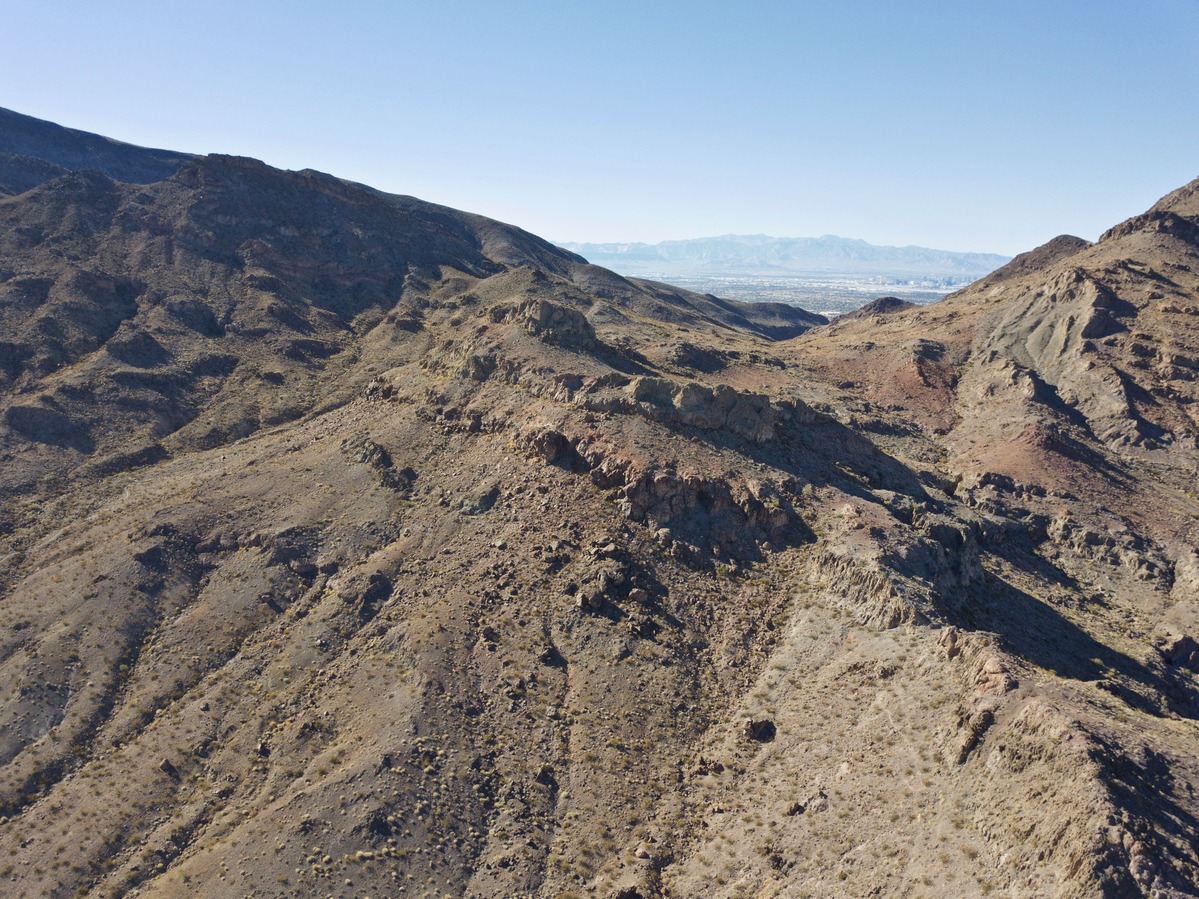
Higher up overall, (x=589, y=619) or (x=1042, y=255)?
(x=1042, y=255)

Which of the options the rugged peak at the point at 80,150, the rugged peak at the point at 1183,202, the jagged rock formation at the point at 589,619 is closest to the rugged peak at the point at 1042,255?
the rugged peak at the point at 1183,202

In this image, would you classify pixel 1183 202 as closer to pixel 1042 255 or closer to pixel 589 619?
pixel 1042 255

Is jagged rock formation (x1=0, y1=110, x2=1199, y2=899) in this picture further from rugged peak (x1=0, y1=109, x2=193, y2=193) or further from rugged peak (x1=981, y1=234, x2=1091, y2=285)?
rugged peak (x1=0, y1=109, x2=193, y2=193)

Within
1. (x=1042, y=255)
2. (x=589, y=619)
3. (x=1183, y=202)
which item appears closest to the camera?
(x=589, y=619)

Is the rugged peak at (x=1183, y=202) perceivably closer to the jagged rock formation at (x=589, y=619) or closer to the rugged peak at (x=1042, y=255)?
the rugged peak at (x=1042, y=255)

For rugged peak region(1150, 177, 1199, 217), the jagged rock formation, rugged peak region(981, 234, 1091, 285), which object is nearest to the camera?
the jagged rock formation

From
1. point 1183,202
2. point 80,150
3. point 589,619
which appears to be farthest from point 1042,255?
point 80,150

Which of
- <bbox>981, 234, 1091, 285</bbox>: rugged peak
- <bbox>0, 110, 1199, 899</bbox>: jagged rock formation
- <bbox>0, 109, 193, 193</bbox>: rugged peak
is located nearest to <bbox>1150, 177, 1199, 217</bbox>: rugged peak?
<bbox>981, 234, 1091, 285</bbox>: rugged peak

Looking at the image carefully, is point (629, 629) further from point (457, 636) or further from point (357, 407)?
point (357, 407)

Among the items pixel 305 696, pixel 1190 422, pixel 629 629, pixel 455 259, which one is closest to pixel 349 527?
pixel 305 696
